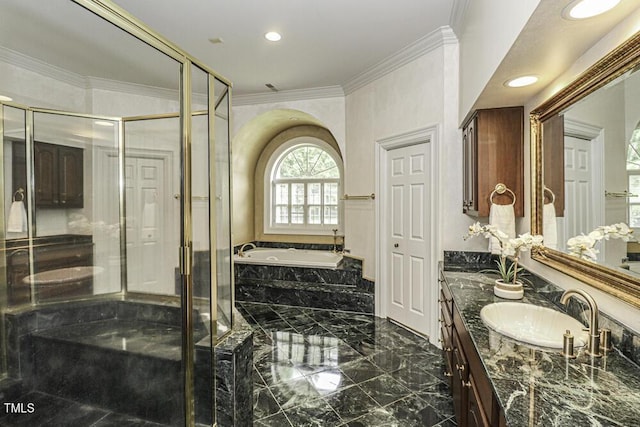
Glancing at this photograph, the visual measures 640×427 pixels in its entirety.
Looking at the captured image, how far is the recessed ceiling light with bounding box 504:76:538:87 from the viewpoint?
73.4 inches

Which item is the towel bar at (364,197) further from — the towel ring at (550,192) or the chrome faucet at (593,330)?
the chrome faucet at (593,330)

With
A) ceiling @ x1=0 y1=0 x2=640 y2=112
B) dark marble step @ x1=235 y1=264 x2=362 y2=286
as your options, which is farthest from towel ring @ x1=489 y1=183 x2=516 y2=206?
dark marble step @ x1=235 y1=264 x2=362 y2=286

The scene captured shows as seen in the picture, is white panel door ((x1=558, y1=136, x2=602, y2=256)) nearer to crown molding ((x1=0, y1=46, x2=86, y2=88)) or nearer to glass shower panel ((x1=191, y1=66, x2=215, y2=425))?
glass shower panel ((x1=191, y1=66, x2=215, y2=425))

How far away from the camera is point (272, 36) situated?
3.08 meters

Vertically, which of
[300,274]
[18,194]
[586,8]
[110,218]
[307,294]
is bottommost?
[307,294]

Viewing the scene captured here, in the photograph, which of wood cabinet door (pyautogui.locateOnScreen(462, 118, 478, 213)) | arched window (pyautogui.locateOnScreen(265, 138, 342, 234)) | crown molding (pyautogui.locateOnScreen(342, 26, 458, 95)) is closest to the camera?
wood cabinet door (pyautogui.locateOnScreen(462, 118, 478, 213))

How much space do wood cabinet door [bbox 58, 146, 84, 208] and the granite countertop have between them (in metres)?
1.84

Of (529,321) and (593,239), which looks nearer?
(593,239)

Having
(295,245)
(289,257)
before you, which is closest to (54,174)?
(289,257)

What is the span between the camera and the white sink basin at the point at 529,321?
1466 millimetres

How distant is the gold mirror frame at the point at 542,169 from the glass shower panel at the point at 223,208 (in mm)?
1791

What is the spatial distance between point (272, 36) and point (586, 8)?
255cm

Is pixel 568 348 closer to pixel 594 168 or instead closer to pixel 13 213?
pixel 594 168

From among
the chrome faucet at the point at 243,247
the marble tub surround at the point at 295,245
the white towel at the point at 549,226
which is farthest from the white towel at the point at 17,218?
the marble tub surround at the point at 295,245
